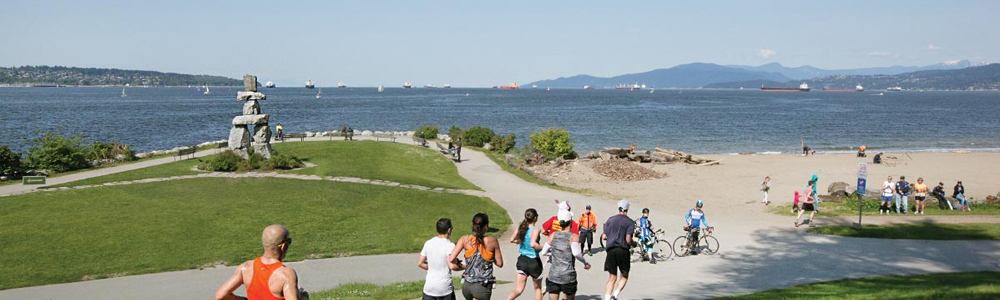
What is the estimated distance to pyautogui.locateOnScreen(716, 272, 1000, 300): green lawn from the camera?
1055 centimetres

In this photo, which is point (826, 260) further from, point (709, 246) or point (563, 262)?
point (563, 262)

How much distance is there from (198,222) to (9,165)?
44.3 feet

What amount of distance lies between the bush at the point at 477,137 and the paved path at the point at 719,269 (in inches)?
936

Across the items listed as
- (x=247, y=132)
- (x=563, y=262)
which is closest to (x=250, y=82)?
(x=247, y=132)

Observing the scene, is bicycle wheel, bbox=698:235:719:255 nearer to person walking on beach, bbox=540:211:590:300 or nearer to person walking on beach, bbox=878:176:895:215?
person walking on beach, bbox=540:211:590:300

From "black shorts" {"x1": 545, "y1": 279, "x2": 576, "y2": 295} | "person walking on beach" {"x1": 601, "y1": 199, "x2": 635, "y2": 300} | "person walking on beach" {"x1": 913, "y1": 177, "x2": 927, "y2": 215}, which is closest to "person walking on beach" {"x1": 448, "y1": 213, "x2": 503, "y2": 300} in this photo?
"black shorts" {"x1": 545, "y1": 279, "x2": 576, "y2": 295}

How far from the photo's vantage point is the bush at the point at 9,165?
2573 cm

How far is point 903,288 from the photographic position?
38.9 ft

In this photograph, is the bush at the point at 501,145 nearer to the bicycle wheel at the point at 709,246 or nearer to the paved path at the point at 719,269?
the paved path at the point at 719,269

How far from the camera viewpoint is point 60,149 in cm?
2822

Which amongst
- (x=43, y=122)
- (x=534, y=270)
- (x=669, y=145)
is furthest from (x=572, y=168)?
(x=43, y=122)

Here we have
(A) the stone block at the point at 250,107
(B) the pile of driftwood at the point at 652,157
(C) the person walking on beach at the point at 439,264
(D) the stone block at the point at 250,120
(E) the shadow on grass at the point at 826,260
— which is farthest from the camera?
(B) the pile of driftwood at the point at 652,157

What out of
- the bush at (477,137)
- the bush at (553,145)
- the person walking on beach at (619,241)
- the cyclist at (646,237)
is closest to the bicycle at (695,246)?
the cyclist at (646,237)

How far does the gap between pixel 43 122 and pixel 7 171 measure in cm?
7177
